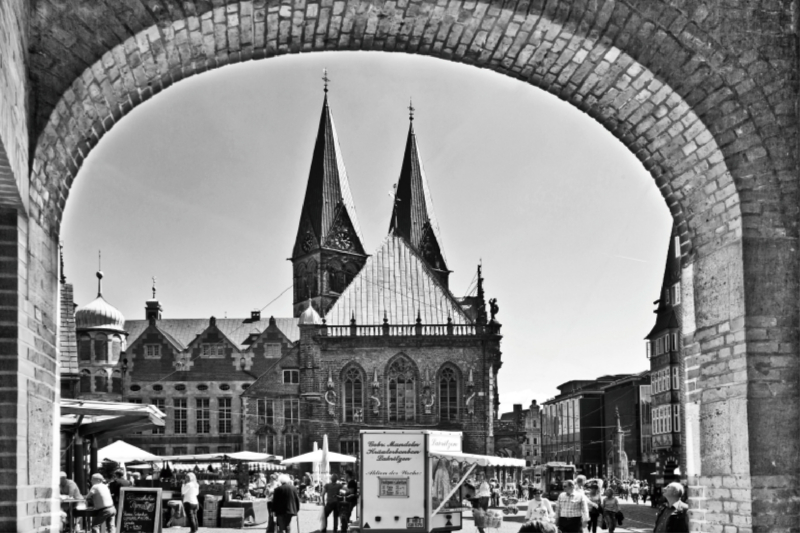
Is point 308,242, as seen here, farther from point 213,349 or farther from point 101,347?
point 101,347

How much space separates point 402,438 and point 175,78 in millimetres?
10421

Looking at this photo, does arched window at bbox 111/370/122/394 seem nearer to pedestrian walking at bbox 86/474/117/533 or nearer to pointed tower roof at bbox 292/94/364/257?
pointed tower roof at bbox 292/94/364/257

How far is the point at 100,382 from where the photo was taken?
65.9 metres

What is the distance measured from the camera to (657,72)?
7.87 m

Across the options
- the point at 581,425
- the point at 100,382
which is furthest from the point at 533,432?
the point at 100,382

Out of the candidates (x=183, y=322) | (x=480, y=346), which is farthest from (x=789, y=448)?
(x=183, y=322)

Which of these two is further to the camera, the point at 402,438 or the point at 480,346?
the point at 480,346

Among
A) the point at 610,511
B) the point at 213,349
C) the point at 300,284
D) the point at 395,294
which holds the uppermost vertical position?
the point at 300,284

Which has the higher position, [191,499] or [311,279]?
[311,279]

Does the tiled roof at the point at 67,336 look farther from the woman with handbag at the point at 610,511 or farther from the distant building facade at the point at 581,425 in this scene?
the distant building facade at the point at 581,425

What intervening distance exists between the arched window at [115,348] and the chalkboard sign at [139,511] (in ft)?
184

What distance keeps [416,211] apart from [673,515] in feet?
227

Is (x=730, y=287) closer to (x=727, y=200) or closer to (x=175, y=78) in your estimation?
(x=727, y=200)

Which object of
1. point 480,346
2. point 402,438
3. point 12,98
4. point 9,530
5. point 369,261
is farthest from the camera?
point 369,261
